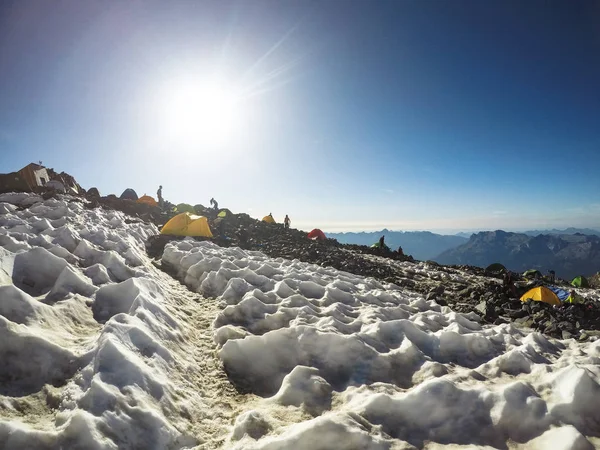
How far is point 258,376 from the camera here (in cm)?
527

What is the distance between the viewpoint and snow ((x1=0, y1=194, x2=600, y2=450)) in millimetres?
3422

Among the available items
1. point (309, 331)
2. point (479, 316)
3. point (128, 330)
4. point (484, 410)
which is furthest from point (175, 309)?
point (479, 316)

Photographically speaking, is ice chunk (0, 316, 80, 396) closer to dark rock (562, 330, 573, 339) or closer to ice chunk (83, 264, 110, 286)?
ice chunk (83, 264, 110, 286)

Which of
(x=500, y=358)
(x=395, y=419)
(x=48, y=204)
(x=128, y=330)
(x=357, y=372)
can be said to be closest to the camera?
(x=395, y=419)

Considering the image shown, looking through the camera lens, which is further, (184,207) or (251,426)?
(184,207)

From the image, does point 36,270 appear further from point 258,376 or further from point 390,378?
point 390,378

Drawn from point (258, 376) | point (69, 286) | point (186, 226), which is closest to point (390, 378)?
point (258, 376)

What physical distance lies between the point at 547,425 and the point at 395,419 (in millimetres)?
1807

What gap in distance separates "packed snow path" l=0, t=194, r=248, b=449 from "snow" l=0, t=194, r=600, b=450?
0.02m

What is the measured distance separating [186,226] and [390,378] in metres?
18.7

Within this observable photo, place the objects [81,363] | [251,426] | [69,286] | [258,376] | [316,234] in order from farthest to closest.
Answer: [316,234] → [69,286] → [258,376] → [81,363] → [251,426]

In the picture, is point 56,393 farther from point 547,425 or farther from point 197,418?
point 547,425

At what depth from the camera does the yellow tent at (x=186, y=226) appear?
67.4 feet

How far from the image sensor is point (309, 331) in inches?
236
